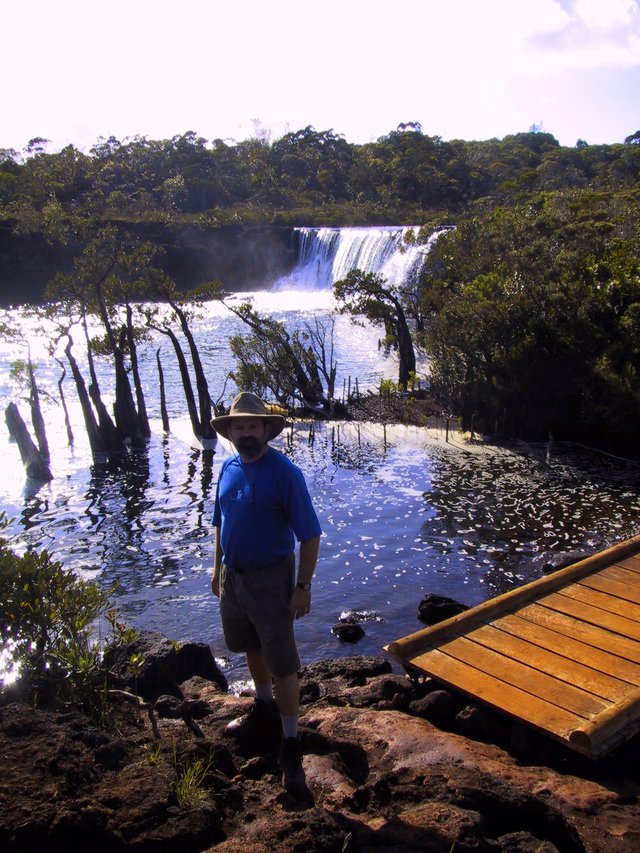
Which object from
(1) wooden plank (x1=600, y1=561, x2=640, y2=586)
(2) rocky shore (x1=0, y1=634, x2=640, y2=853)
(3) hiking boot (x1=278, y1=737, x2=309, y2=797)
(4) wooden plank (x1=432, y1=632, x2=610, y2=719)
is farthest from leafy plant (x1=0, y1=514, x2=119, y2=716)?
(1) wooden plank (x1=600, y1=561, x2=640, y2=586)

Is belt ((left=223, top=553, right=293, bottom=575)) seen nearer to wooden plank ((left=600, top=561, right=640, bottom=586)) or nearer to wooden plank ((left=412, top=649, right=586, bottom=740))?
wooden plank ((left=412, top=649, right=586, bottom=740))

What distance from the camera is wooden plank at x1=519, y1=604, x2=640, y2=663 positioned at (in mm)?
6211

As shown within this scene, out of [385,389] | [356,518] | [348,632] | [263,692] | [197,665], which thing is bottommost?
[356,518]

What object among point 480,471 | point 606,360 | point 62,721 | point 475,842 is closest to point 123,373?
point 480,471

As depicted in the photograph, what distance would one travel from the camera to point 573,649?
6.30 m

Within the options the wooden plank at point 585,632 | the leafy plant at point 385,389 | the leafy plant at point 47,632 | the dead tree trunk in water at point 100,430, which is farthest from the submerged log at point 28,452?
the wooden plank at point 585,632

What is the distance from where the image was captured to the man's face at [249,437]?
487cm

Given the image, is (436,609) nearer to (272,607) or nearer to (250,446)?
(272,607)

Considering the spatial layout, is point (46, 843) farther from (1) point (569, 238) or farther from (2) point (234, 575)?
(1) point (569, 238)

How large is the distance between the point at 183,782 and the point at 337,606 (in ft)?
23.6

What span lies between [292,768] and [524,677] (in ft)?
7.15

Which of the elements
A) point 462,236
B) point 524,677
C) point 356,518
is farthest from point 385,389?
point 524,677

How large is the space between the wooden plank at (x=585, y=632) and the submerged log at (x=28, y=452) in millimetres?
15137

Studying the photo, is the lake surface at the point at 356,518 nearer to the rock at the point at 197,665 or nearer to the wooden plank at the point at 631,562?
the rock at the point at 197,665
